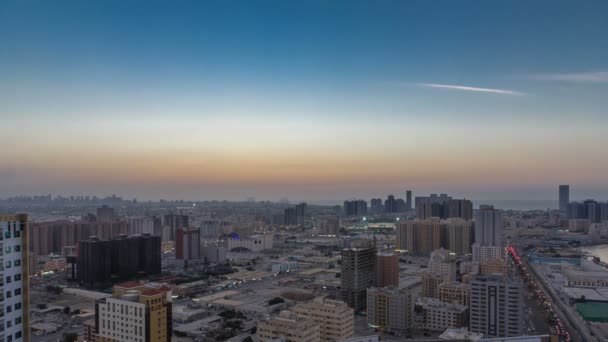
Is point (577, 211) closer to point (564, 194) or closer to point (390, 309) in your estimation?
point (564, 194)

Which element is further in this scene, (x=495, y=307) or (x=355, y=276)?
(x=355, y=276)

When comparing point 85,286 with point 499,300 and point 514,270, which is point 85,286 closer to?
point 499,300

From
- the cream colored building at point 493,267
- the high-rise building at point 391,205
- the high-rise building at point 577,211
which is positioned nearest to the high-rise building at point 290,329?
the cream colored building at point 493,267

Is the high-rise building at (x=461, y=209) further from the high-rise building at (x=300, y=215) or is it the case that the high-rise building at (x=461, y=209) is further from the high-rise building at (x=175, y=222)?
the high-rise building at (x=175, y=222)

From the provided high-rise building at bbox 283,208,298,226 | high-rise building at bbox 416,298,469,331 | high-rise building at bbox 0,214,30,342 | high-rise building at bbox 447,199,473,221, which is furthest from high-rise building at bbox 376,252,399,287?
high-rise building at bbox 283,208,298,226

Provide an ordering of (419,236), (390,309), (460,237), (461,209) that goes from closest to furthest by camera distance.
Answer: (390,309) → (460,237) → (419,236) → (461,209)

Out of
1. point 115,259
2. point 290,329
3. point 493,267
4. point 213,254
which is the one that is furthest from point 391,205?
point 290,329
